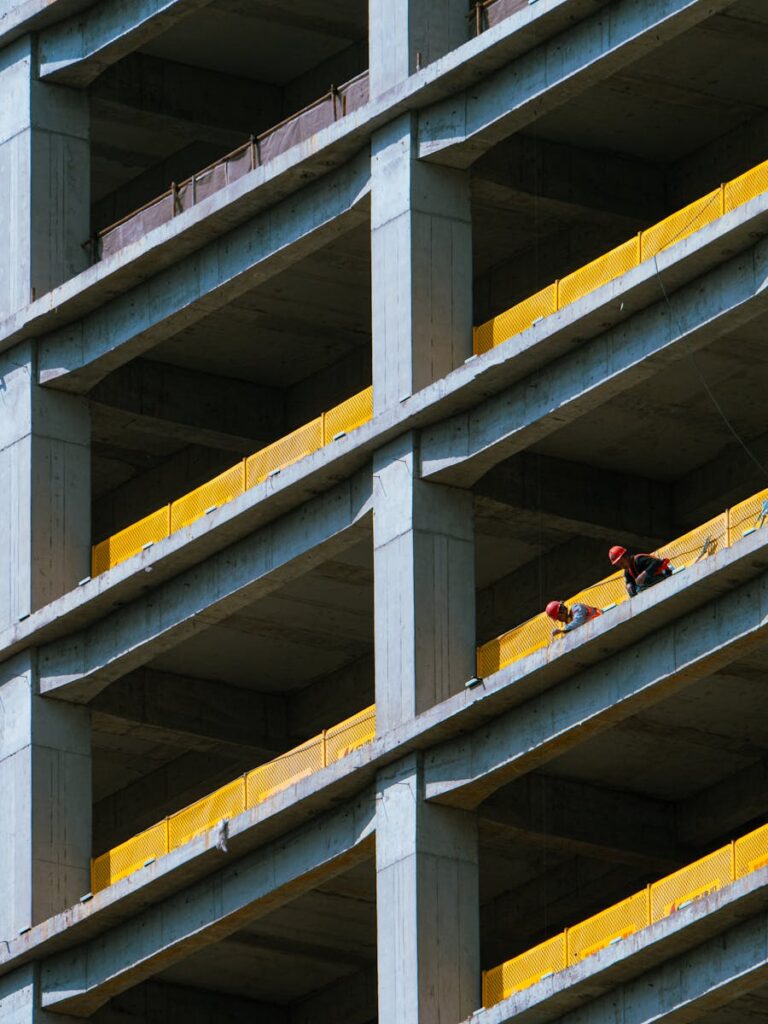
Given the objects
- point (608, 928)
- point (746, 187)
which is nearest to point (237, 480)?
point (746, 187)

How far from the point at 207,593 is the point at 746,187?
12.1 meters

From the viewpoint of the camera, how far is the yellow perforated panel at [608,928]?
2222 inches

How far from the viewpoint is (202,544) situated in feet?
213

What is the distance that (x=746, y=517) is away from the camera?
2242 inches

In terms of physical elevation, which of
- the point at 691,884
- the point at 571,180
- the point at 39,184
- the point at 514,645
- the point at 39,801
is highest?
the point at 39,184

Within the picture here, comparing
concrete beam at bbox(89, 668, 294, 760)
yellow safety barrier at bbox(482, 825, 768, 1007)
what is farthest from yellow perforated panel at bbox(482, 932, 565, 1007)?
concrete beam at bbox(89, 668, 294, 760)

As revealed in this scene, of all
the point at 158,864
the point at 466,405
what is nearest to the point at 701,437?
the point at 466,405

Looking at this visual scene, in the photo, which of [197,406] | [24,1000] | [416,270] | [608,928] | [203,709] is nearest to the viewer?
[608,928]

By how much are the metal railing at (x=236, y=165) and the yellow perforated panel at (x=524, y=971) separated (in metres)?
14.2

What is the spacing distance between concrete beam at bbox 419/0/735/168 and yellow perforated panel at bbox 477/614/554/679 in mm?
7753

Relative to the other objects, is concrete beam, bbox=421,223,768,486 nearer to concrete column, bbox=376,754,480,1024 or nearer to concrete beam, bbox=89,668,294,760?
concrete column, bbox=376,754,480,1024

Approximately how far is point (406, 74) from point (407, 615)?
870 centimetres

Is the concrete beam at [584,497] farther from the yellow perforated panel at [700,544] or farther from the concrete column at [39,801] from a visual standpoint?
the concrete column at [39,801]

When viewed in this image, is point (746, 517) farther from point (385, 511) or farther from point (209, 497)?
point (209, 497)
